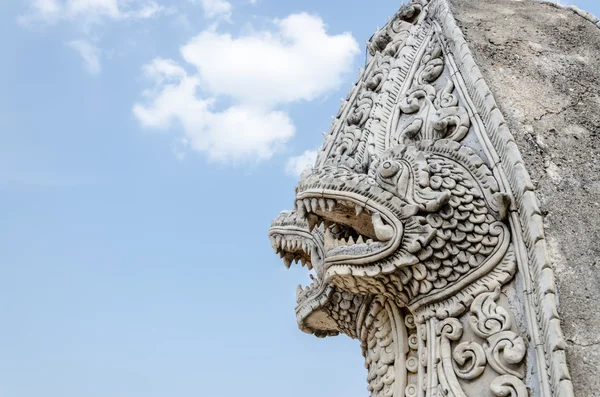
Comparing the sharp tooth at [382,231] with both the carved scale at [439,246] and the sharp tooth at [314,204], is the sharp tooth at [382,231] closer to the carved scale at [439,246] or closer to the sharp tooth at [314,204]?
the carved scale at [439,246]

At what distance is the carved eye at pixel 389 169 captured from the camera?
4.86m

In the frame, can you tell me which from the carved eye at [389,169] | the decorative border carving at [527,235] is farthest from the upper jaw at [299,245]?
the decorative border carving at [527,235]

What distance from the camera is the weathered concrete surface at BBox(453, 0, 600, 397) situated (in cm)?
418

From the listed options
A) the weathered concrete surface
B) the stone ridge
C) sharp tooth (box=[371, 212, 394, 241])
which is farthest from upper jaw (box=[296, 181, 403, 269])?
the stone ridge

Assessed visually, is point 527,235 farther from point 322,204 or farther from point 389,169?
point 322,204

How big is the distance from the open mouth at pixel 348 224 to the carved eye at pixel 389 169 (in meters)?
0.21

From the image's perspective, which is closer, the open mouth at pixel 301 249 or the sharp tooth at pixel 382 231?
the sharp tooth at pixel 382 231

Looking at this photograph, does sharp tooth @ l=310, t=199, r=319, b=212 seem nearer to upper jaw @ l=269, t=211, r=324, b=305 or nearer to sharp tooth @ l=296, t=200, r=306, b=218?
sharp tooth @ l=296, t=200, r=306, b=218

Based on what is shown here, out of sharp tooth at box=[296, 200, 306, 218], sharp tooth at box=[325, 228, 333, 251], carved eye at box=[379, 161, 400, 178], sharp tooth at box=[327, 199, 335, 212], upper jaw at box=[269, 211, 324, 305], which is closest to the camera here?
carved eye at box=[379, 161, 400, 178]

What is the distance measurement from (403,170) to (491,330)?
46.1 inches

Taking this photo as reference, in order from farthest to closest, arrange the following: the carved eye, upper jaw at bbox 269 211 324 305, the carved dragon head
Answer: upper jaw at bbox 269 211 324 305 < the carved eye < the carved dragon head

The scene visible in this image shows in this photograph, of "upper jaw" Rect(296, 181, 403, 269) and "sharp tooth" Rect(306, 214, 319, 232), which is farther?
"sharp tooth" Rect(306, 214, 319, 232)

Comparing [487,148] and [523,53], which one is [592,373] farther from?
[523,53]

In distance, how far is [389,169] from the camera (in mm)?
4855
